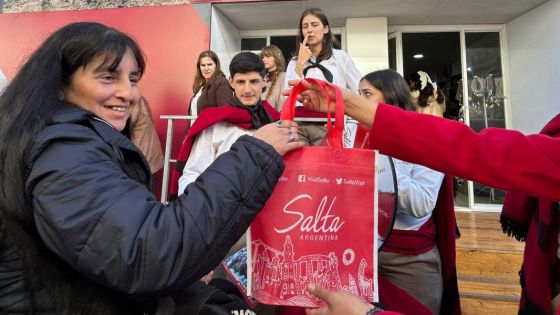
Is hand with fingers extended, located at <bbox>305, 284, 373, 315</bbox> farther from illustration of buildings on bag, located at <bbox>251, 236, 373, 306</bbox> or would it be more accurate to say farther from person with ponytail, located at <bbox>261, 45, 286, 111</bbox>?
person with ponytail, located at <bbox>261, 45, 286, 111</bbox>

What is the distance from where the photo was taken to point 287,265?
888mm

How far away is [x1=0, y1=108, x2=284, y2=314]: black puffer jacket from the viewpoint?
2.13ft

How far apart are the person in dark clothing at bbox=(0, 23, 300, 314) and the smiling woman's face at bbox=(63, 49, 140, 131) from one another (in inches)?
0.6

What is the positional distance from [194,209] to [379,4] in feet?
16.3

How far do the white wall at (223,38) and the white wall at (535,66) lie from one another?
4.34m

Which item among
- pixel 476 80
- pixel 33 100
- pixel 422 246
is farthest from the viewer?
pixel 476 80

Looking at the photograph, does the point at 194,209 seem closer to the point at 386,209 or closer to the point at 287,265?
the point at 287,265

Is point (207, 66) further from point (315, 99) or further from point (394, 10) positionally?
point (315, 99)

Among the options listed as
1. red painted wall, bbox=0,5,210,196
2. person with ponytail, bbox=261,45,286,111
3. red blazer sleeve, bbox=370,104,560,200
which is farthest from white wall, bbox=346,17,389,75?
red blazer sleeve, bbox=370,104,560,200

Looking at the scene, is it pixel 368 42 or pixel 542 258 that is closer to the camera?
pixel 542 258

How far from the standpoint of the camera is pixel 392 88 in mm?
1937

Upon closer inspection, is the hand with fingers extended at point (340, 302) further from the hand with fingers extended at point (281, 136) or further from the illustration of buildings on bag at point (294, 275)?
the hand with fingers extended at point (281, 136)

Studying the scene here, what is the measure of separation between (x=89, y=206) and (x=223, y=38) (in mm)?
4955

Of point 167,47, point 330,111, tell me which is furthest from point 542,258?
point 167,47
